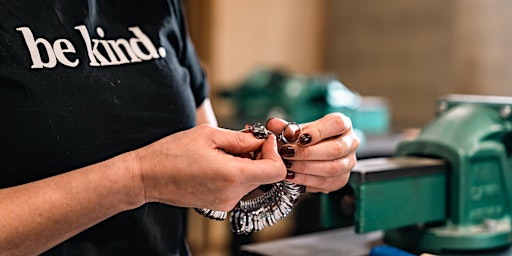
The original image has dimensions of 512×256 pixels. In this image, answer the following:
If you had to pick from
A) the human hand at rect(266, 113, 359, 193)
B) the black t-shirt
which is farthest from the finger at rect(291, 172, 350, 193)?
the black t-shirt

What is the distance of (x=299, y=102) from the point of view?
114 inches

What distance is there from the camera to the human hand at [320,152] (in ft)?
3.05

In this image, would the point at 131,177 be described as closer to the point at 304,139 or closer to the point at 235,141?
the point at 235,141

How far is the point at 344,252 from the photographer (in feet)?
3.89

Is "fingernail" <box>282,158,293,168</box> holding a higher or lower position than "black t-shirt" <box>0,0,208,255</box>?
lower

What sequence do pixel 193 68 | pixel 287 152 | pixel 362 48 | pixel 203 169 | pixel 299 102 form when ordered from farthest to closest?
pixel 362 48
pixel 299 102
pixel 193 68
pixel 287 152
pixel 203 169

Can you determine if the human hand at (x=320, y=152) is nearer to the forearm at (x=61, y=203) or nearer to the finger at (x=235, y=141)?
the finger at (x=235, y=141)

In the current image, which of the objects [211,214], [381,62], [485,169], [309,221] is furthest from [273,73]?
[211,214]

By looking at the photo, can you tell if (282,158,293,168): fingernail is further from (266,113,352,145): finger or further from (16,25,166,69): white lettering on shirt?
(16,25,166,69): white lettering on shirt

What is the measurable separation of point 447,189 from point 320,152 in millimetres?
421

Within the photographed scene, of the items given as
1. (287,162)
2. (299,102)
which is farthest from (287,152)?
(299,102)

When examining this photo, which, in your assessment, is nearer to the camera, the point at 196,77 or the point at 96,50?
the point at 96,50

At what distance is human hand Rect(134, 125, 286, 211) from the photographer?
811 millimetres

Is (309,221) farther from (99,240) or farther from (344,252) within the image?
(99,240)
